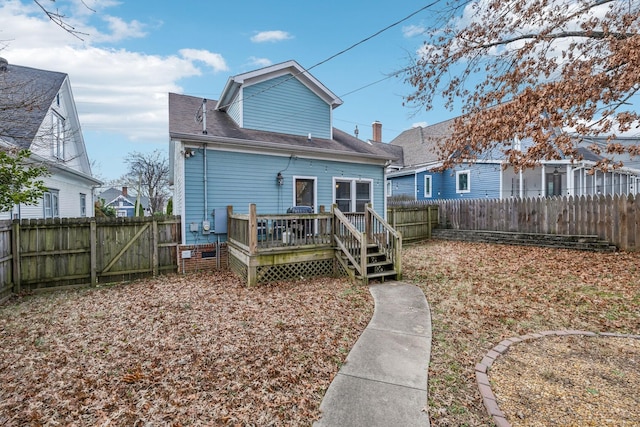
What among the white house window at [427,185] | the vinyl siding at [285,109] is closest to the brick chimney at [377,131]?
the white house window at [427,185]

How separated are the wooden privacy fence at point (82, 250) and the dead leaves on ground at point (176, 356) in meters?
0.97

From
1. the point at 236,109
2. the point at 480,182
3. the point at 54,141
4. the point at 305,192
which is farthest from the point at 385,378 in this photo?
the point at 480,182

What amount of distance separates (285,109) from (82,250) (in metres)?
7.41

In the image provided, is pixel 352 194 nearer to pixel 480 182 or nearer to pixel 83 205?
pixel 480 182

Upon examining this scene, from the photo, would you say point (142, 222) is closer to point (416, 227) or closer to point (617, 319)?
point (617, 319)

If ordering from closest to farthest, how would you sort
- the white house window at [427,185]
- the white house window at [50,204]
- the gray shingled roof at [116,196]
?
the white house window at [50,204]
the white house window at [427,185]
the gray shingled roof at [116,196]

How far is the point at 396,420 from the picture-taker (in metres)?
2.68

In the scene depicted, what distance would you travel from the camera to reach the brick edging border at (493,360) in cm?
273

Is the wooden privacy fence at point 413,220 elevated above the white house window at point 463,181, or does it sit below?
below

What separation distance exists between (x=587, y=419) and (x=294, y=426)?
2473mm

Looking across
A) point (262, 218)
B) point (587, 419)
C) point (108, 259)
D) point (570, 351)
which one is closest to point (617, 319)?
point (570, 351)

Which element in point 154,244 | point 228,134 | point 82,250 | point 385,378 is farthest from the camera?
point 228,134

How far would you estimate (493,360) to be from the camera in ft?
12.1

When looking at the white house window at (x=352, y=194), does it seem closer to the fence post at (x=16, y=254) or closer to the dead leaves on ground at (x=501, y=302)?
the dead leaves on ground at (x=501, y=302)
